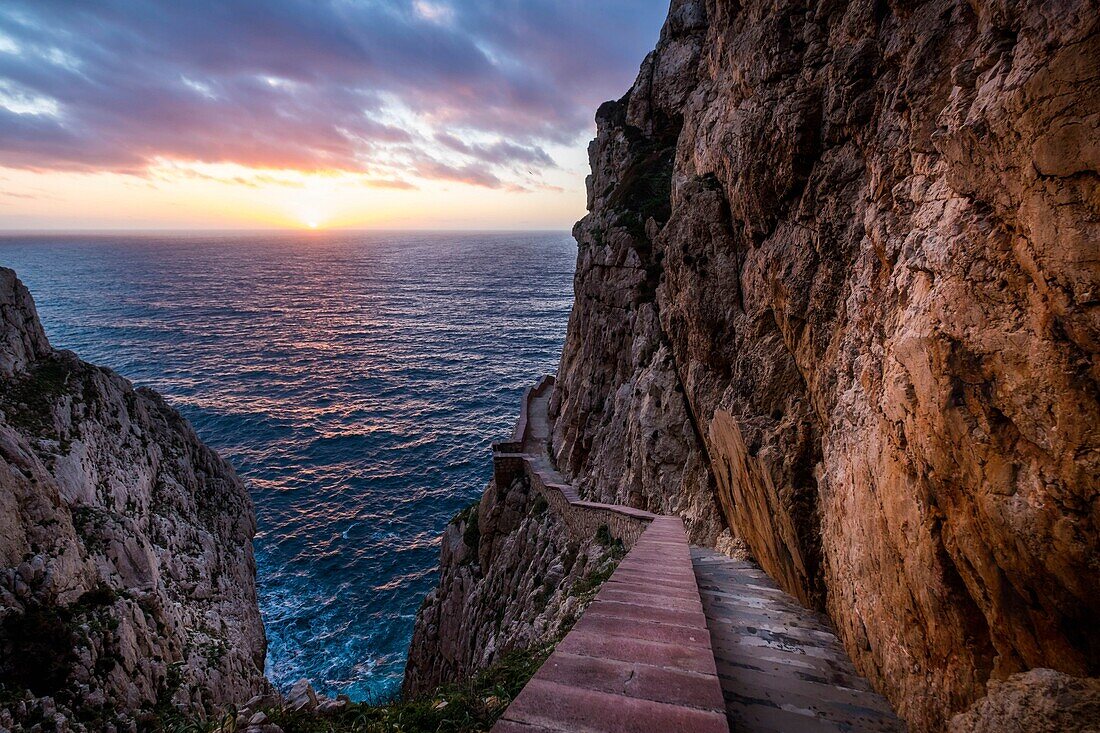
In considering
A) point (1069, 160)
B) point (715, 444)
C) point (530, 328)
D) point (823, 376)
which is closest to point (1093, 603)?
point (1069, 160)

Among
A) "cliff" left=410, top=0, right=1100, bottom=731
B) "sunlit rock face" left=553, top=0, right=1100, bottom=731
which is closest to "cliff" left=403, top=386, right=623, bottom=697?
"cliff" left=410, top=0, right=1100, bottom=731

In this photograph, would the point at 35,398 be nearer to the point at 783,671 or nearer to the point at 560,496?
the point at 560,496

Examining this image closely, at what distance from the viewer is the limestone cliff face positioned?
38.7ft

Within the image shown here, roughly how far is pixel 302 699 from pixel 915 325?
8.82 metres

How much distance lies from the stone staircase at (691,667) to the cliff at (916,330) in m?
0.43

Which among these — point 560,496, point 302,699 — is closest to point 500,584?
point 560,496

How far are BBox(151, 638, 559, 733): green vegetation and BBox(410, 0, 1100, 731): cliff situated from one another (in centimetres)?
415

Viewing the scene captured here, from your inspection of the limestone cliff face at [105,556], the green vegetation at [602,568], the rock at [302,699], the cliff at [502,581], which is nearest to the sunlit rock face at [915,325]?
the green vegetation at [602,568]

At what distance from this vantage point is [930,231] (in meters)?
4.32

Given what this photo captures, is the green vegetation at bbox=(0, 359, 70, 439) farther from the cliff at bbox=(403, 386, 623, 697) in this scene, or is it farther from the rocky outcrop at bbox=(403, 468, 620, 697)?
the rocky outcrop at bbox=(403, 468, 620, 697)

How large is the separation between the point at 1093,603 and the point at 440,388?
55997 millimetres

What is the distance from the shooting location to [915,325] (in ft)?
14.2

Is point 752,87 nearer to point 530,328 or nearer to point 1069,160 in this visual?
point 1069,160

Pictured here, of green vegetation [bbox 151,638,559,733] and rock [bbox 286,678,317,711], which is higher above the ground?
green vegetation [bbox 151,638,559,733]
